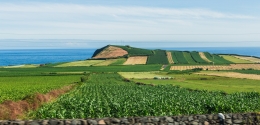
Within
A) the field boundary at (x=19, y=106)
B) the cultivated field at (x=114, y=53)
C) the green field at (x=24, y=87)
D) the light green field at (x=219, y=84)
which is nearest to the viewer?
the field boundary at (x=19, y=106)

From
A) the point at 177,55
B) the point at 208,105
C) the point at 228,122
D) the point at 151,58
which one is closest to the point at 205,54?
the point at 177,55

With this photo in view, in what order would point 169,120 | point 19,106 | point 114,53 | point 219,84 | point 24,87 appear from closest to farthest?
point 169,120 → point 19,106 → point 24,87 → point 219,84 → point 114,53

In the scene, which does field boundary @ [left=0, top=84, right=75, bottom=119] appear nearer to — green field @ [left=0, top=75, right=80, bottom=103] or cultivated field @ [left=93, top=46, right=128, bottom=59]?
green field @ [left=0, top=75, right=80, bottom=103]

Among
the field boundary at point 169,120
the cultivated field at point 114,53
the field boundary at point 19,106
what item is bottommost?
the field boundary at point 19,106

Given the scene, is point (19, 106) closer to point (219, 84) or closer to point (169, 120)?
point (169, 120)

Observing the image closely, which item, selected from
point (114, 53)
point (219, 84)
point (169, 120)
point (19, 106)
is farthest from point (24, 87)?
point (114, 53)

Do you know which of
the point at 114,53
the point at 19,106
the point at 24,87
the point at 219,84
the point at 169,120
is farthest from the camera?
the point at 114,53

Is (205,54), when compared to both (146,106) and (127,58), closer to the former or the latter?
(127,58)

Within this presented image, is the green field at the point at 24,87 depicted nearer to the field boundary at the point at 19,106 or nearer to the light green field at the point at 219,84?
the field boundary at the point at 19,106

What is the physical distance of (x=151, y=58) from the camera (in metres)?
157

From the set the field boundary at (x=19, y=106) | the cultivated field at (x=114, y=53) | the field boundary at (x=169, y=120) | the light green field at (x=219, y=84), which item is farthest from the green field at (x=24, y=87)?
the cultivated field at (x=114, y=53)

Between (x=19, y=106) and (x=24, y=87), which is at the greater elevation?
(x=19, y=106)

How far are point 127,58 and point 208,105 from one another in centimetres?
→ 13200

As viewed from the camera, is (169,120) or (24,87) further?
(24,87)
